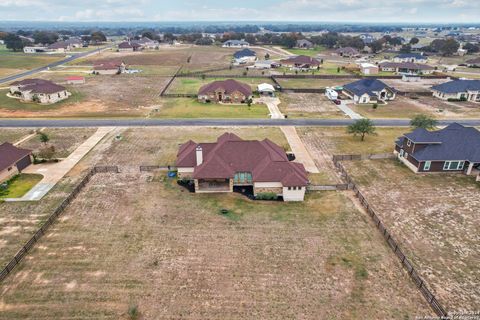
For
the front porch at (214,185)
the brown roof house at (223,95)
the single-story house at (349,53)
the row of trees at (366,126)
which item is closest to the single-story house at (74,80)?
the brown roof house at (223,95)

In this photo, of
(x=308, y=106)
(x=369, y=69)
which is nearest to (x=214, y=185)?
(x=308, y=106)

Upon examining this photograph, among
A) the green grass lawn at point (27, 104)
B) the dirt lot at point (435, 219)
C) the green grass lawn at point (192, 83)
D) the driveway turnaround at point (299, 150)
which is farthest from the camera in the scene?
the green grass lawn at point (192, 83)

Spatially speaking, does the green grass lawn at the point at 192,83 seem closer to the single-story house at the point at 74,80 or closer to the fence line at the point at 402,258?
the single-story house at the point at 74,80

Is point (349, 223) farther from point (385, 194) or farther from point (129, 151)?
point (129, 151)

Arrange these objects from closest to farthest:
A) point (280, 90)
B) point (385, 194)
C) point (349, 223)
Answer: point (349, 223)
point (385, 194)
point (280, 90)

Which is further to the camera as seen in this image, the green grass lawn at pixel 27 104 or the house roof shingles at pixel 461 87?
the house roof shingles at pixel 461 87

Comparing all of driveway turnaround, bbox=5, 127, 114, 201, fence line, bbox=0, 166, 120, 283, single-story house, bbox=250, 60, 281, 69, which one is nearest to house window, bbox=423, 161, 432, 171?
fence line, bbox=0, 166, 120, 283

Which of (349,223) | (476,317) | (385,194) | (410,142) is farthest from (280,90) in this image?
(476,317)

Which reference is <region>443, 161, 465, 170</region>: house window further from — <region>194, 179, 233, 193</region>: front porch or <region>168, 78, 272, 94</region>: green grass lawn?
<region>168, 78, 272, 94</region>: green grass lawn
